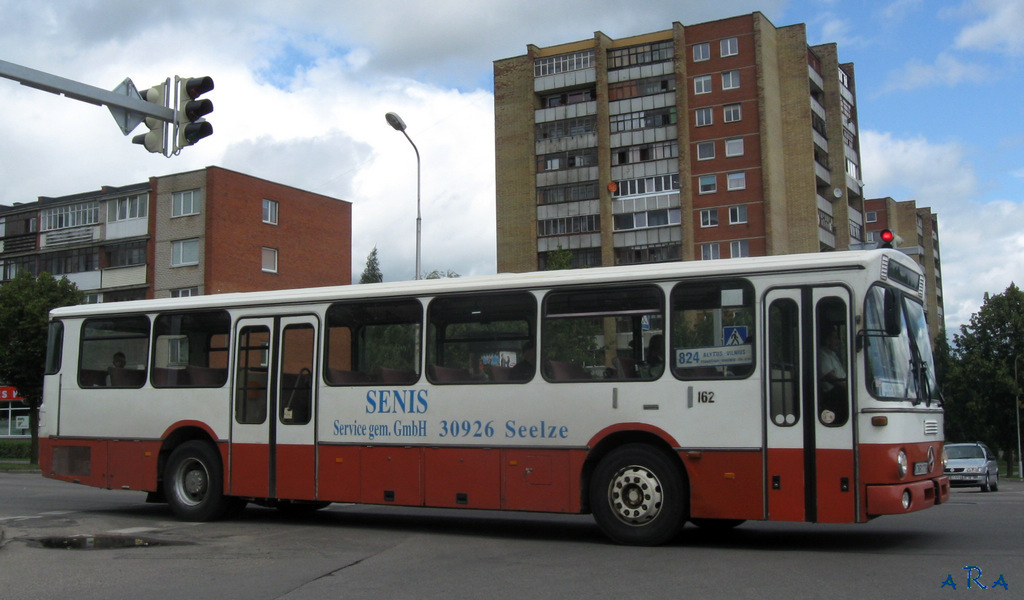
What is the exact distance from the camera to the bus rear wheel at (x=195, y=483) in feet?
43.1

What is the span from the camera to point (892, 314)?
9344 mm

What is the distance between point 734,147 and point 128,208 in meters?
38.8

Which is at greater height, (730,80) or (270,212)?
(730,80)

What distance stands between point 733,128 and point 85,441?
5646 centimetres

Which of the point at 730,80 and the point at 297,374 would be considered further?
the point at 730,80

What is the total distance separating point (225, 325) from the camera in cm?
1330

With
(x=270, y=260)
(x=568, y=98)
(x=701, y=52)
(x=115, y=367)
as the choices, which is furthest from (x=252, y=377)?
(x=568, y=98)

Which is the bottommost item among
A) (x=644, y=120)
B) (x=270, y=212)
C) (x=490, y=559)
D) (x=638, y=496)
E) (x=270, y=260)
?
(x=490, y=559)

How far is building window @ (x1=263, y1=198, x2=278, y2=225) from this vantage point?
2311 inches

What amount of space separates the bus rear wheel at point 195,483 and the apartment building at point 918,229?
93935 mm

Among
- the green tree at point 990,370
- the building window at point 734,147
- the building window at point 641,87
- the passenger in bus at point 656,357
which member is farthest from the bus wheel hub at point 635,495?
the building window at point 641,87

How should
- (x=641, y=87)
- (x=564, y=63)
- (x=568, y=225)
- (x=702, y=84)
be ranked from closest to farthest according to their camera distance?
1. (x=702, y=84)
2. (x=641, y=87)
3. (x=568, y=225)
4. (x=564, y=63)

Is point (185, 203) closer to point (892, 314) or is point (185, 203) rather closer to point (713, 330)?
point (713, 330)

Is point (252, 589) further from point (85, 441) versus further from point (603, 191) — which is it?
point (603, 191)
